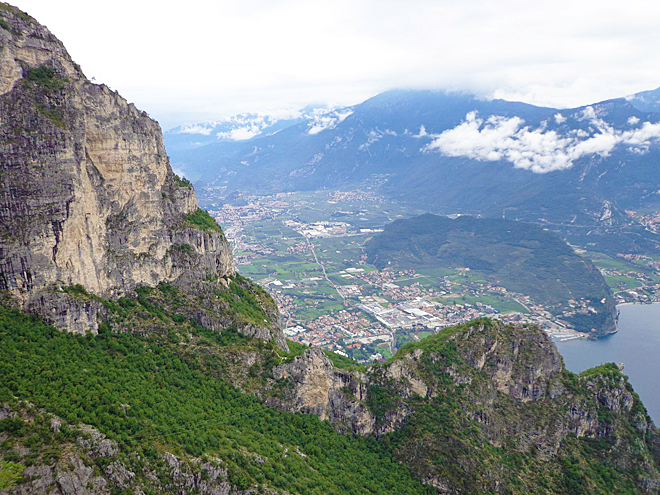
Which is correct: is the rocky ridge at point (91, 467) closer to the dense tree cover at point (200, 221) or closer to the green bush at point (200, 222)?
the green bush at point (200, 222)

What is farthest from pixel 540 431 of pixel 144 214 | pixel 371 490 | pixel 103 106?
pixel 103 106

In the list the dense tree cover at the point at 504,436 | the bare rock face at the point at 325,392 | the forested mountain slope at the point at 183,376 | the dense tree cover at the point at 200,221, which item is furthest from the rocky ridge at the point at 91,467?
the dense tree cover at the point at 200,221

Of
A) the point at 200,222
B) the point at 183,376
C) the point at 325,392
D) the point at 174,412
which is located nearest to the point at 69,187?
the point at 183,376

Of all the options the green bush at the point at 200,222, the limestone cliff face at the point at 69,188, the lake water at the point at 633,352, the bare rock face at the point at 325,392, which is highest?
the limestone cliff face at the point at 69,188

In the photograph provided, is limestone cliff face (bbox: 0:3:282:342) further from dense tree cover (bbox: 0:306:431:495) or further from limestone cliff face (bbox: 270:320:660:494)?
limestone cliff face (bbox: 270:320:660:494)

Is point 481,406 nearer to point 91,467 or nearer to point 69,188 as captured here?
point 91,467

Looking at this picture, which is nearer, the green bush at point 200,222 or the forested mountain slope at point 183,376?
the forested mountain slope at point 183,376
